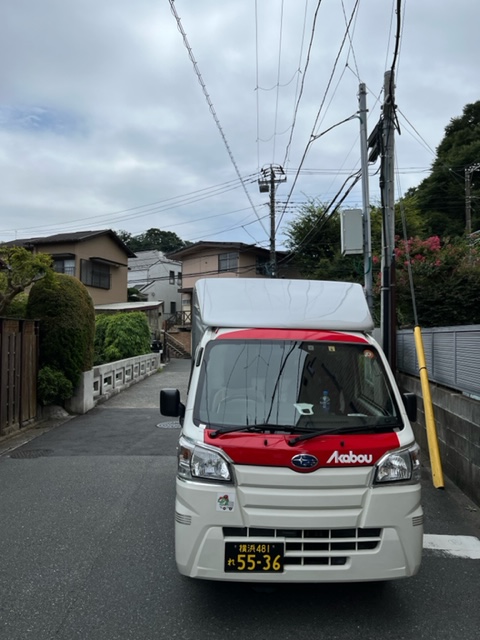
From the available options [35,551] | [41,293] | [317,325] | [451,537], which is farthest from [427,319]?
[35,551]

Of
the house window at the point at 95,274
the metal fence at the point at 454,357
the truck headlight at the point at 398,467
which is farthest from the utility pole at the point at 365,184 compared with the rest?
the house window at the point at 95,274

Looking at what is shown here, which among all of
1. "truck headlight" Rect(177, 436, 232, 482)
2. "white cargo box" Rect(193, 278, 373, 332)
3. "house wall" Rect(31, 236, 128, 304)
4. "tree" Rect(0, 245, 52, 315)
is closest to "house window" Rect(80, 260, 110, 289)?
"house wall" Rect(31, 236, 128, 304)

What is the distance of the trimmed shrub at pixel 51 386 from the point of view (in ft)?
33.4

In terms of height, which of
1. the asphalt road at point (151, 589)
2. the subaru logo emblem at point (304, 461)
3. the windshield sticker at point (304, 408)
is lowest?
the asphalt road at point (151, 589)

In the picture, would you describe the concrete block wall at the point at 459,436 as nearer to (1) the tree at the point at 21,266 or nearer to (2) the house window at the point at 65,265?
(1) the tree at the point at 21,266

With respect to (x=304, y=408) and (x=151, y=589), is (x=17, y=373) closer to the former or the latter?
(x=151, y=589)

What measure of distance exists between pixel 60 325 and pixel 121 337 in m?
9.60

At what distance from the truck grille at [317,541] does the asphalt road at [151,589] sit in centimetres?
43

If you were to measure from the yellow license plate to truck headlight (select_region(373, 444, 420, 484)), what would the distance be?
0.74 meters

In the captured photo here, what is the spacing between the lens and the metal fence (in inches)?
221

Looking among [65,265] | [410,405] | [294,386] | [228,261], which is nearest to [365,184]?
[410,405]

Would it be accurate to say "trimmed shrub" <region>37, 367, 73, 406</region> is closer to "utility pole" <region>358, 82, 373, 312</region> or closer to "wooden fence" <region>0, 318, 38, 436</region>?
"wooden fence" <region>0, 318, 38, 436</region>

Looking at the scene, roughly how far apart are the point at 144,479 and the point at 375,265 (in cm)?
1371

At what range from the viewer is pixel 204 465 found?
3.16m
